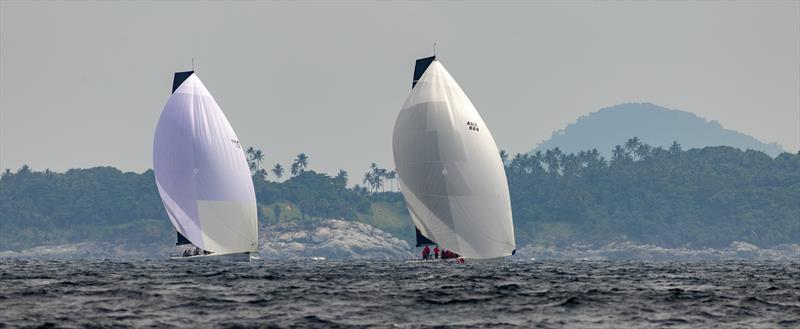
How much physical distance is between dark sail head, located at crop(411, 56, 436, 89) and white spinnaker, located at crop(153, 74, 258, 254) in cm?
1691

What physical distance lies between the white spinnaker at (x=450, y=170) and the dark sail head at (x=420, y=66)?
5.99ft

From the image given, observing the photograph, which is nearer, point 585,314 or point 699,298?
point 585,314

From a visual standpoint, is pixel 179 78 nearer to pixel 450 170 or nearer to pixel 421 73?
pixel 421 73

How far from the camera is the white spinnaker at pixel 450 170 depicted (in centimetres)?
7344

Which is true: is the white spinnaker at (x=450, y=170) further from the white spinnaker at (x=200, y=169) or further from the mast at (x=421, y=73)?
the white spinnaker at (x=200, y=169)

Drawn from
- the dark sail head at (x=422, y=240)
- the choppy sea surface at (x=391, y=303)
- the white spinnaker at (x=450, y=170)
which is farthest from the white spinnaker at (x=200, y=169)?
the choppy sea surface at (x=391, y=303)

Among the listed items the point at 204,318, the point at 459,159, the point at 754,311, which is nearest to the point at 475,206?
the point at 459,159

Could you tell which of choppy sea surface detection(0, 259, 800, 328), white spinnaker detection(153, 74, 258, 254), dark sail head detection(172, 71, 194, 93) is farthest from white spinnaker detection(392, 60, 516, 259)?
dark sail head detection(172, 71, 194, 93)

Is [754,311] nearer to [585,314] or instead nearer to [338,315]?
[585,314]

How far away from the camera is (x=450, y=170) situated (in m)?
73.3

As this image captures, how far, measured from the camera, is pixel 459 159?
7344 centimetres

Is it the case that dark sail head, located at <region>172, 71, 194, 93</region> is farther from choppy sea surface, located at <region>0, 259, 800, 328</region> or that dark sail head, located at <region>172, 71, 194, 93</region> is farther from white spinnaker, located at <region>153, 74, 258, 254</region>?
choppy sea surface, located at <region>0, 259, 800, 328</region>

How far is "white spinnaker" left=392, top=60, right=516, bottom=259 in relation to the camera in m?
73.4

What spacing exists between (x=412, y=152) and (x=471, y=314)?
3317cm
